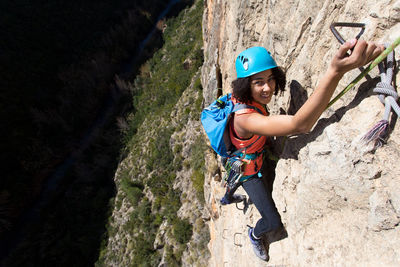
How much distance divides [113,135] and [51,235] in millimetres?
13167

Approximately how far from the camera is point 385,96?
1392 mm

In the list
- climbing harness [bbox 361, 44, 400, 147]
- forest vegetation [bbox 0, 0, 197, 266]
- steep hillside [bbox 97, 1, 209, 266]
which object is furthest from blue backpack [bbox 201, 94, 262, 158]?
forest vegetation [bbox 0, 0, 197, 266]

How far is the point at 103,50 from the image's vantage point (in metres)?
36.3

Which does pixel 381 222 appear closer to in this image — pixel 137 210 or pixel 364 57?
pixel 364 57

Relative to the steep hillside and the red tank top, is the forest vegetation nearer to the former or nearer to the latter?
the steep hillside

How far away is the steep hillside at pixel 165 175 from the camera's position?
1589 centimetres

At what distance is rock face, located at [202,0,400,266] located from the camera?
1.42 m

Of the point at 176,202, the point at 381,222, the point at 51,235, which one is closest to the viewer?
the point at 381,222

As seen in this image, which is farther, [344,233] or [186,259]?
[186,259]

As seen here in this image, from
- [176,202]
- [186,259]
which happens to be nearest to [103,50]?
[176,202]

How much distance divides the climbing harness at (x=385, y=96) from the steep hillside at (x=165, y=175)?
1361 centimetres

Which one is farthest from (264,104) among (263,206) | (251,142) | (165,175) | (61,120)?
(61,120)

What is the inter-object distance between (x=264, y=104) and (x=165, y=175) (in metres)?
19.1

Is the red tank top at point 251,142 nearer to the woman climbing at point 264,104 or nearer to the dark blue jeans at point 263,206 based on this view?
the woman climbing at point 264,104
